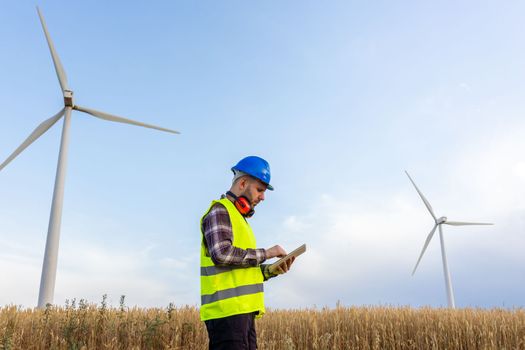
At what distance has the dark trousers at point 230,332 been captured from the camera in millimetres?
3621

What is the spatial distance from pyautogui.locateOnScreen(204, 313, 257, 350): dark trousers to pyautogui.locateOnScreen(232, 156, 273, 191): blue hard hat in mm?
1226

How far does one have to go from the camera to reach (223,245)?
3.71m

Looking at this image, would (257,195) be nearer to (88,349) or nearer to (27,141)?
(88,349)

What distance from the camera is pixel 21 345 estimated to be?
847 centimetres

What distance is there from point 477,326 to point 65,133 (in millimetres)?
15960

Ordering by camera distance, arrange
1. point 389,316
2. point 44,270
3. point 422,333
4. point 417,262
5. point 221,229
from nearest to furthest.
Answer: point 221,229
point 422,333
point 389,316
point 44,270
point 417,262

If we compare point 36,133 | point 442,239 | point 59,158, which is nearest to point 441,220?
point 442,239

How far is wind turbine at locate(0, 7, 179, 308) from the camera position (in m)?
15.6

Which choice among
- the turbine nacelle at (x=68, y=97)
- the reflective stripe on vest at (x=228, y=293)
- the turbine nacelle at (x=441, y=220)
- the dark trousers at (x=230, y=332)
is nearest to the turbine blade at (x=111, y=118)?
the turbine nacelle at (x=68, y=97)

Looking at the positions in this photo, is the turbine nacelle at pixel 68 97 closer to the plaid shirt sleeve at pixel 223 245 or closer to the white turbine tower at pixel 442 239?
the plaid shirt sleeve at pixel 223 245

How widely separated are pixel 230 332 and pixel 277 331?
6205mm

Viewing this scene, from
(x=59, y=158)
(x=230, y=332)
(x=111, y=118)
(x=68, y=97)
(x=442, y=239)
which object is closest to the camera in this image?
(x=230, y=332)

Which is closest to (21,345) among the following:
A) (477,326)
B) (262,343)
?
(262,343)

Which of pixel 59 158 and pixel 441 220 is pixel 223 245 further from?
pixel 441 220
